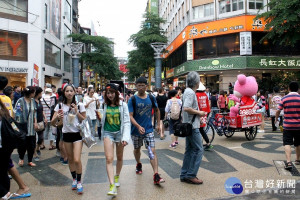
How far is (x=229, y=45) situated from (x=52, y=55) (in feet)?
60.0

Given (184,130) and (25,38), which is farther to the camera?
(25,38)

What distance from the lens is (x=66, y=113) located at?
188 inches

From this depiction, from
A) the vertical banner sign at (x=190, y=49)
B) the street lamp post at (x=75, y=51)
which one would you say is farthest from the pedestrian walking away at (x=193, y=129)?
the vertical banner sign at (x=190, y=49)

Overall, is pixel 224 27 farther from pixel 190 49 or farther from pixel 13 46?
pixel 13 46

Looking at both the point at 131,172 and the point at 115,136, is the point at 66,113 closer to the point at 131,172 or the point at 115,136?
the point at 115,136

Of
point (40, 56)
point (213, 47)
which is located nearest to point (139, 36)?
point (213, 47)

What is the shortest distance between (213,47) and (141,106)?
23500 millimetres

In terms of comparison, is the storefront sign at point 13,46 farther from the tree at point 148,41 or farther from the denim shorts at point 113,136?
the denim shorts at point 113,136

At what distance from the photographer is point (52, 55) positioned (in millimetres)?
28844

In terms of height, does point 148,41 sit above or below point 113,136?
above

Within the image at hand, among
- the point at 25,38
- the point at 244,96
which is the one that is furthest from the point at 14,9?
the point at 244,96

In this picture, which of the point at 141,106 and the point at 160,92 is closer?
the point at 141,106

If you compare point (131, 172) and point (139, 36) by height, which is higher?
point (139, 36)

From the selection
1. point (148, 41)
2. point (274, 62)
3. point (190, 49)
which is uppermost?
point (148, 41)
